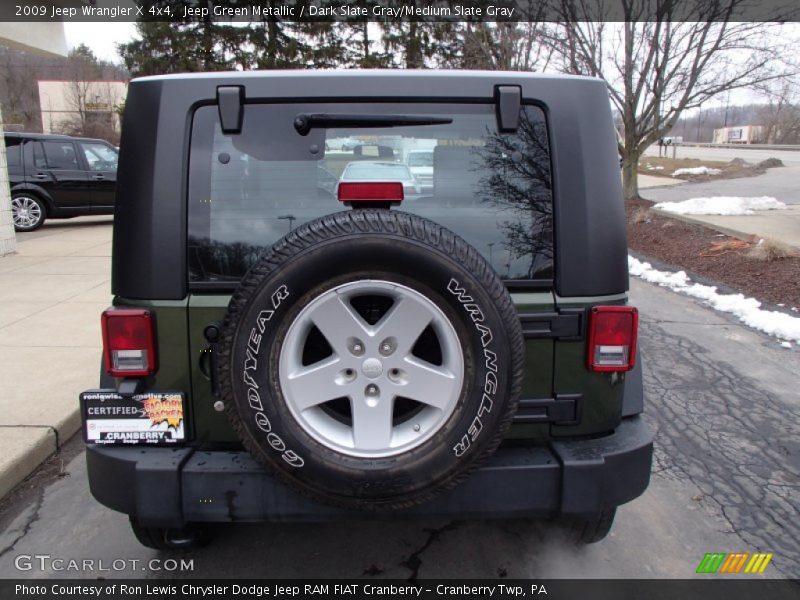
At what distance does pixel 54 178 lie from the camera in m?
12.3

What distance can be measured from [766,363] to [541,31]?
11.3 metres

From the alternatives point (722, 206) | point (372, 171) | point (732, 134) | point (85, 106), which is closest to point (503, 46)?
point (722, 206)

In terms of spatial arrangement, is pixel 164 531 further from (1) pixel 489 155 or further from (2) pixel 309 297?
(1) pixel 489 155

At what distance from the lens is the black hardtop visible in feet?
6.93

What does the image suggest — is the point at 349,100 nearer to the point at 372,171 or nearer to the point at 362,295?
the point at 372,171

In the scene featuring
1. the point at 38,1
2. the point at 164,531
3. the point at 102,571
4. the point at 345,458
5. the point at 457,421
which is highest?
the point at 38,1

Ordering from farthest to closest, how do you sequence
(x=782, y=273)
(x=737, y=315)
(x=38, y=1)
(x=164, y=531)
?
(x=38, y=1), (x=782, y=273), (x=737, y=315), (x=164, y=531)

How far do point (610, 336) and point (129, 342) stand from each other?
1.73 m

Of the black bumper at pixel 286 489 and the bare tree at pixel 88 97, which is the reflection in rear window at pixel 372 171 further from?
the bare tree at pixel 88 97

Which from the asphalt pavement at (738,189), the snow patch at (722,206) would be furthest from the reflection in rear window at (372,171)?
the asphalt pavement at (738,189)

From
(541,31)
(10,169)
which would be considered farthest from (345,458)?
(541,31)

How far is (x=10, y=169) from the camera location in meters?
11.9

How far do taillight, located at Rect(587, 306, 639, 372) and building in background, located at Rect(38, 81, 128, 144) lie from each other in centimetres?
4322

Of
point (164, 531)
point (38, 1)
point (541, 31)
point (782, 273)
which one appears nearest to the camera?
point (164, 531)
